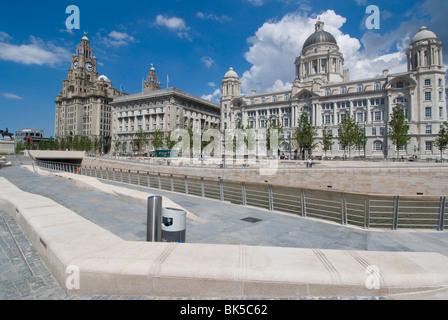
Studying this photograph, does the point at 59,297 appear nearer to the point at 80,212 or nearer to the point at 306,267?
the point at 306,267

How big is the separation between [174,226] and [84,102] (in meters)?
130

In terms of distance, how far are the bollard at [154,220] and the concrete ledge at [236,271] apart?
0.65 m

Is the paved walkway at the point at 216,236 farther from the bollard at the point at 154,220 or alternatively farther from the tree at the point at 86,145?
the tree at the point at 86,145

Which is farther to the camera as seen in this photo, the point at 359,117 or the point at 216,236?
the point at 359,117

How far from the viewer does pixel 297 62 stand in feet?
292

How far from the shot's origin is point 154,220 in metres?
4.70

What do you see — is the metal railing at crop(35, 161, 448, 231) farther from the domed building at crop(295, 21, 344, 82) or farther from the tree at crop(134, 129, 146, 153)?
the domed building at crop(295, 21, 344, 82)

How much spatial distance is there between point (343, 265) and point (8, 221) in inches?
322

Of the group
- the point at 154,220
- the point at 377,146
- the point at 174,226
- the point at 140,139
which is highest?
the point at 140,139

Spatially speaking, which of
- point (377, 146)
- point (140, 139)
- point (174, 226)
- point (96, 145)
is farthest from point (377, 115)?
point (96, 145)

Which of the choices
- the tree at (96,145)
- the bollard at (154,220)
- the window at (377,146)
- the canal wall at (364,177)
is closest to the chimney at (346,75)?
the window at (377,146)

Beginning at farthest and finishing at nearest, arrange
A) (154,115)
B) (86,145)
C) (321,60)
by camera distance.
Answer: (86,145) < (154,115) < (321,60)

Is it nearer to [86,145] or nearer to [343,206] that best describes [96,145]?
[86,145]

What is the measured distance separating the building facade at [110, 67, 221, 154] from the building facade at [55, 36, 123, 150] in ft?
72.1
